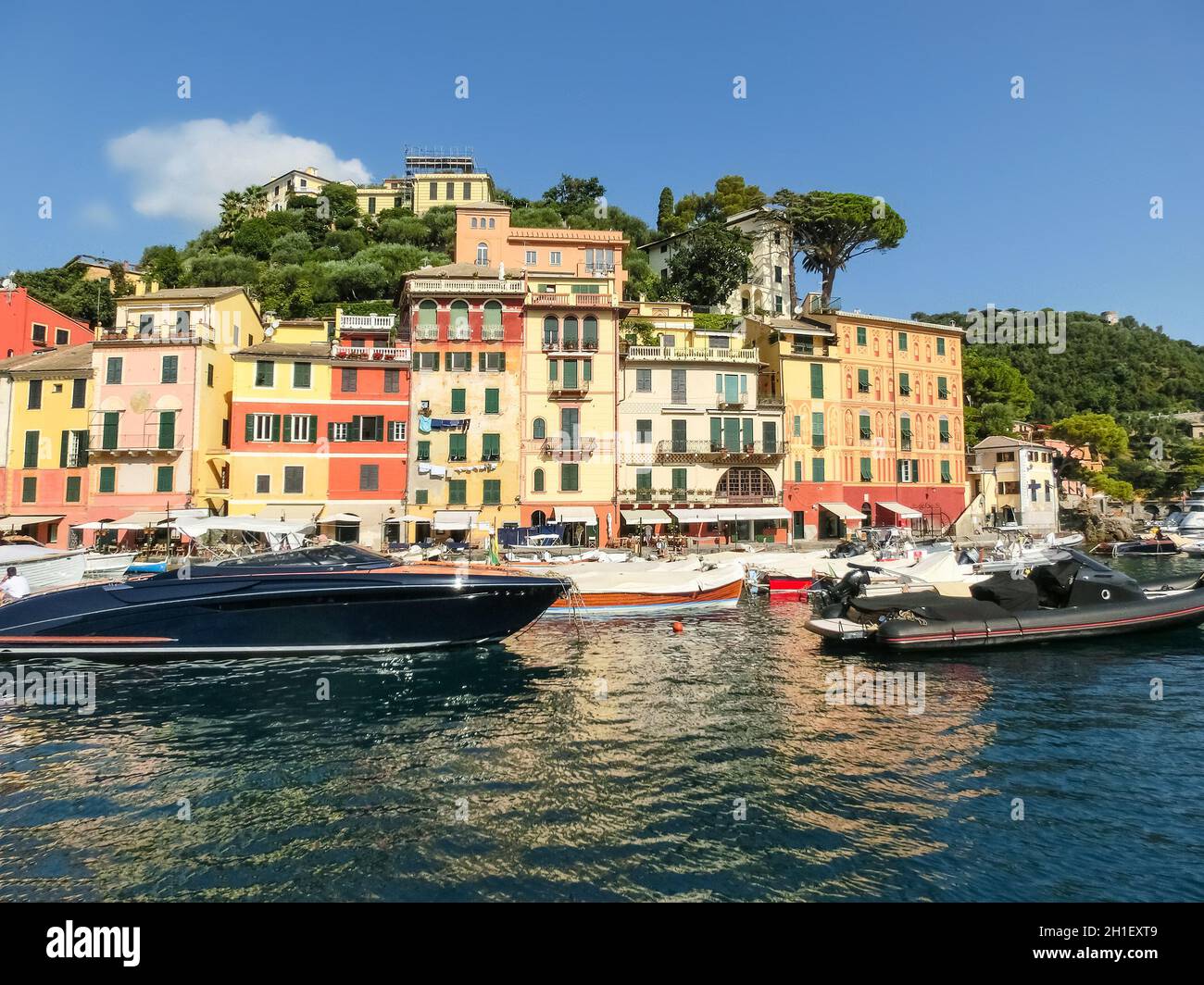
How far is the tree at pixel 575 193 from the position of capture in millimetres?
88812

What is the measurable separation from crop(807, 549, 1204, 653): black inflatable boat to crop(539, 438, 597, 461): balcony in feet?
72.1

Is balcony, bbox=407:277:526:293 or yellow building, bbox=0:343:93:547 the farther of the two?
balcony, bbox=407:277:526:293

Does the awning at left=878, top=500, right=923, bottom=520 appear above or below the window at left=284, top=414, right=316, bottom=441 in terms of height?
below

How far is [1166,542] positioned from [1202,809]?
48.8m

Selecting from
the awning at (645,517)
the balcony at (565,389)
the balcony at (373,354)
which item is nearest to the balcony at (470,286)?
the balcony at (373,354)

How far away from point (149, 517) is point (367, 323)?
1641 centimetres

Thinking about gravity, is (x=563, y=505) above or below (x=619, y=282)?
below

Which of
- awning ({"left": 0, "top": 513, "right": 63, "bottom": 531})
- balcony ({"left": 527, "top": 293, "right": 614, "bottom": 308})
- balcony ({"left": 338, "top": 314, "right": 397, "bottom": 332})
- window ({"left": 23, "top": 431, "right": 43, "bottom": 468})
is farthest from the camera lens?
balcony ({"left": 338, "top": 314, "right": 397, "bottom": 332})

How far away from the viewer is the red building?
1778 inches

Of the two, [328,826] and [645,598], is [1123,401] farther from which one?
[328,826]

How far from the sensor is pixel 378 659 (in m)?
17.6

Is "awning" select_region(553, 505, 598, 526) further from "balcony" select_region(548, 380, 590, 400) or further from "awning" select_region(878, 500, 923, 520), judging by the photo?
"awning" select_region(878, 500, 923, 520)

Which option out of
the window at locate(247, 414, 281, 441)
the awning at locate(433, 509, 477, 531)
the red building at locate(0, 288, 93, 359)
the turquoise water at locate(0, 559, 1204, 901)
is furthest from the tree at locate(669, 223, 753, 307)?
the turquoise water at locate(0, 559, 1204, 901)

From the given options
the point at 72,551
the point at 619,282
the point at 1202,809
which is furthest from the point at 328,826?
the point at 619,282
